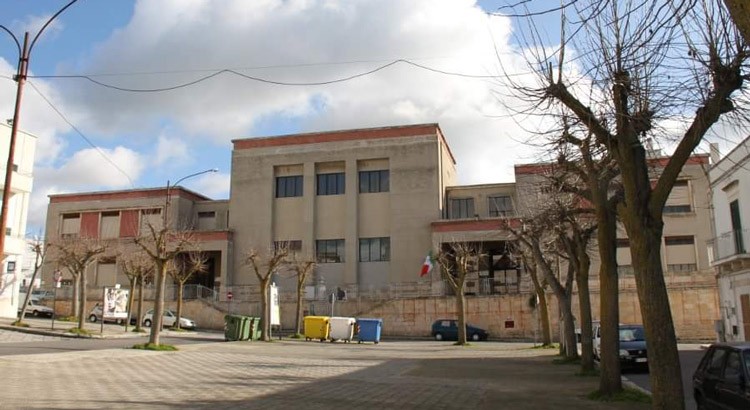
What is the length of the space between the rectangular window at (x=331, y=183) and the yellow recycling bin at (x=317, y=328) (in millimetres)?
19858

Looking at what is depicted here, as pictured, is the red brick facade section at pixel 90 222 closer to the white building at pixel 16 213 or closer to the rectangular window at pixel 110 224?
the rectangular window at pixel 110 224

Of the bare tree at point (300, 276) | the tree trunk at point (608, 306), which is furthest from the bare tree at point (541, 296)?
the tree trunk at point (608, 306)

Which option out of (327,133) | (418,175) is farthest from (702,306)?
(327,133)

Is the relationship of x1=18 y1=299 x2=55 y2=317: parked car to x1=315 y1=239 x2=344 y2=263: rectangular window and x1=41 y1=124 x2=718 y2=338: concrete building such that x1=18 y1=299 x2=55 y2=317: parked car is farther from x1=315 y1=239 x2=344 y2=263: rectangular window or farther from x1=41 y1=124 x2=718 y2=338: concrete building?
x1=315 y1=239 x2=344 y2=263: rectangular window

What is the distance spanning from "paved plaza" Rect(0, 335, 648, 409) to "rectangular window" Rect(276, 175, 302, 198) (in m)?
33.9

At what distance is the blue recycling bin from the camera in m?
35.6

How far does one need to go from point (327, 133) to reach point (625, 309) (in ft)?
91.9

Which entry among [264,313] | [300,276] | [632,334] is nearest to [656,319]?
[632,334]

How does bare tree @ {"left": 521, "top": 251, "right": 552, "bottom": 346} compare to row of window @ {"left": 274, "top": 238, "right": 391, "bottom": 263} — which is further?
row of window @ {"left": 274, "top": 238, "right": 391, "bottom": 263}

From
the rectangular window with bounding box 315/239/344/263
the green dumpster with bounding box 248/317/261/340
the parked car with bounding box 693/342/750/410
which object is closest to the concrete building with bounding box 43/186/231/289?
the rectangular window with bounding box 315/239/344/263

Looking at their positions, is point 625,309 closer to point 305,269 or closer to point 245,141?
point 305,269

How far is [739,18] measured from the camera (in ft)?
15.6

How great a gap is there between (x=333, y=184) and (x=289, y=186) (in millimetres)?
4083

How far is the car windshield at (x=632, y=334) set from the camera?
2003cm
